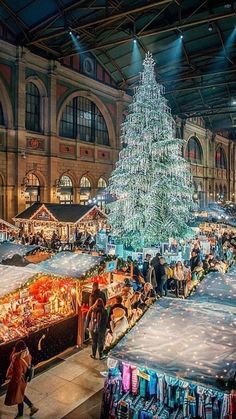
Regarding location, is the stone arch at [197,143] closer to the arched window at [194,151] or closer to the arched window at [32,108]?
the arched window at [194,151]

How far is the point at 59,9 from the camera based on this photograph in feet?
65.9

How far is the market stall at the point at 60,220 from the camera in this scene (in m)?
19.3

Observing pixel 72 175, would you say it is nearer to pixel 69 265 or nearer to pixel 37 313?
pixel 69 265

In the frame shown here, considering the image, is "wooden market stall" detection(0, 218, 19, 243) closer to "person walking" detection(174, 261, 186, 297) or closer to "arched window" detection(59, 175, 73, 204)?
"arched window" detection(59, 175, 73, 204)

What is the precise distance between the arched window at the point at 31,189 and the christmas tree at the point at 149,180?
23.3 ft

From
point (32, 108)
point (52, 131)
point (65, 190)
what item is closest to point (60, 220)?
A: point (65, 190)

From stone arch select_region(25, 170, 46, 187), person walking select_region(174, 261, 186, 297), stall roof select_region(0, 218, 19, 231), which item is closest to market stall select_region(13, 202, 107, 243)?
stall roof select_region(0, 218, 19, 231)

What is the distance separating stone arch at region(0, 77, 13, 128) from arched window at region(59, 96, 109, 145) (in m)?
4.74

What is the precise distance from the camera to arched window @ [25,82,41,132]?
76.8 ft

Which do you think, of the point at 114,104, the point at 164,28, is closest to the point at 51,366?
the point at 164,28

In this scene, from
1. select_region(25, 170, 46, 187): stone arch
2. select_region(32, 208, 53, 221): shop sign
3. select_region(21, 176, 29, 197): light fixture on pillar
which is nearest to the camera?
select_region(32, 208, 53, 221): shop sign

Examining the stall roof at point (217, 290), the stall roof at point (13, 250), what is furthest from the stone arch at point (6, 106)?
the stall roof at point (217, 290)

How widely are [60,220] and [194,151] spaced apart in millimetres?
Answer: 29891

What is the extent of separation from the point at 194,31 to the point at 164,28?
5.61m
